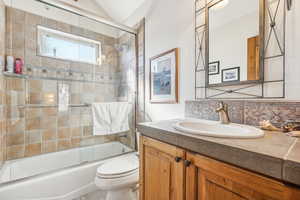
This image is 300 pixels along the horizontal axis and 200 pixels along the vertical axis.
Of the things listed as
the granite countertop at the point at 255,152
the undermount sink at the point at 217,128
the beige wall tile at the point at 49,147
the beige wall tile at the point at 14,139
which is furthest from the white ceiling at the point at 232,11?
the beige wall tile at the point at 14,139

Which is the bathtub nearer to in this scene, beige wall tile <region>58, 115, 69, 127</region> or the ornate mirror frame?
beige wall tile <region>58, 115, 69, 127</region>

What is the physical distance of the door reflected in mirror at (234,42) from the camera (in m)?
0.96

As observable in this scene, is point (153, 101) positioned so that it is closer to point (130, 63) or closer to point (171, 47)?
point (171, 47)

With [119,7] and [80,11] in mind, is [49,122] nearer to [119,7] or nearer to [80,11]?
[80,11]

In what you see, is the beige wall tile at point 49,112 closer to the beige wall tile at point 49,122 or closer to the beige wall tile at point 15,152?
the beige wall tile at point 49,122

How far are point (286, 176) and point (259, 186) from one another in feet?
0.32

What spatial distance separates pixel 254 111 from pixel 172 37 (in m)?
1.07

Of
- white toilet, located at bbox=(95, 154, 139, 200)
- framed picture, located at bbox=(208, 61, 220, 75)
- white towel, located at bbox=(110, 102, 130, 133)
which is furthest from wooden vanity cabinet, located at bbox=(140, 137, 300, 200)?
white towel, located at bbox=(110, 102, 130, 133)

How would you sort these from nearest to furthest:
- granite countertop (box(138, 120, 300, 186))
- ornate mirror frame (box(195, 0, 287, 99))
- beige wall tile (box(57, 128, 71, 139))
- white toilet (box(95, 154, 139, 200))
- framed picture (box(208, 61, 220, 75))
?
granite countertop (box(138, 120, 300, 186)), ornate mirror frame (box(195, 0, 287, 99)), framed picture (box(208, 61, 220, 75)), white toilet (box(95, 154, 139, 200)), beige wall tile (box(57, 128, 71, 139))

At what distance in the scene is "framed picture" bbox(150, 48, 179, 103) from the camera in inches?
60.1

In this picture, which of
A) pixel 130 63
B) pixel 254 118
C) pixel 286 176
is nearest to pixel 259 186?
pixel 286 176

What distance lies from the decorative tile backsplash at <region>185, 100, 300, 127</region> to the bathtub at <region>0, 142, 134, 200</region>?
4.63ft

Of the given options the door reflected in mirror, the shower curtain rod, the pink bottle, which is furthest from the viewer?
the pink bottle

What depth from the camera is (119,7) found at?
2344 mm
